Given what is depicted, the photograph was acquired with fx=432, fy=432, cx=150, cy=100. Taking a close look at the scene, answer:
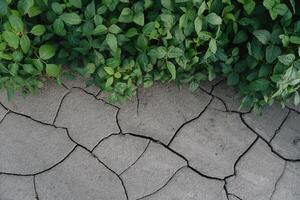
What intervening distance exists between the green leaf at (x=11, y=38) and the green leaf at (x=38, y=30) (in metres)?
0.07

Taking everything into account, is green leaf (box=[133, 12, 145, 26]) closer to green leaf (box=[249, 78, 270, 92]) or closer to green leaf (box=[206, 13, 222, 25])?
green leaf (box=[206, 13, 222, 25])

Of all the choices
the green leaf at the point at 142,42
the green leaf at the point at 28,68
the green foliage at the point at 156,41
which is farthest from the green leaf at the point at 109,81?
the green leaf at the point at 28,68

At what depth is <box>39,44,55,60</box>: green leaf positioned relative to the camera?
1.71m

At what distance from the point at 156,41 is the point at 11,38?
0.55 metres

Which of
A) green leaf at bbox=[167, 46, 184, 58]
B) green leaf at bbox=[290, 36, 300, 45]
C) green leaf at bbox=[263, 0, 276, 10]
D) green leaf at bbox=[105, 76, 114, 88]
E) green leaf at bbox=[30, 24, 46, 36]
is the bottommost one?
green leaf at bbox=[105, 76, 114, 88]

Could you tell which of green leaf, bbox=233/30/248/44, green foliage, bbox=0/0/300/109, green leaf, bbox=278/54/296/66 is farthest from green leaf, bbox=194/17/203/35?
green leaf, bbox=278/54/296/66

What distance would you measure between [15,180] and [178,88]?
0.88 metres

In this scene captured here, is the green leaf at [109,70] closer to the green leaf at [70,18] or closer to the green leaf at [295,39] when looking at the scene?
the green leaf at [70,18]

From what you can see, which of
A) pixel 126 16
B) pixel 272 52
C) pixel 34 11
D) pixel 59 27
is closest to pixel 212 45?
pixel 272 52

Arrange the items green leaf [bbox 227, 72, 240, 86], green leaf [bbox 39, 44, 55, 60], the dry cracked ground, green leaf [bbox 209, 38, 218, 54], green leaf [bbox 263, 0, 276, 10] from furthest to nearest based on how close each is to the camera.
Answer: the dry cracked ground < green leaf [bbox 227, 72, 240, 86] < green leaf [bbox 39, 44, 55, 60] < green leaf [bbox 209, 38, 218, 54] < green leaf [bbox 263, 0, 276, 10]

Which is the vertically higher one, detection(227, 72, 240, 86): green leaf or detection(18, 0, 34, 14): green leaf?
detection(18, 0, 34, 14): green leaf

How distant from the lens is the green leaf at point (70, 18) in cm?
157

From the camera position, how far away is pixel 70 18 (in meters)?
1.57

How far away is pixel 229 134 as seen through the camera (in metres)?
2.05
